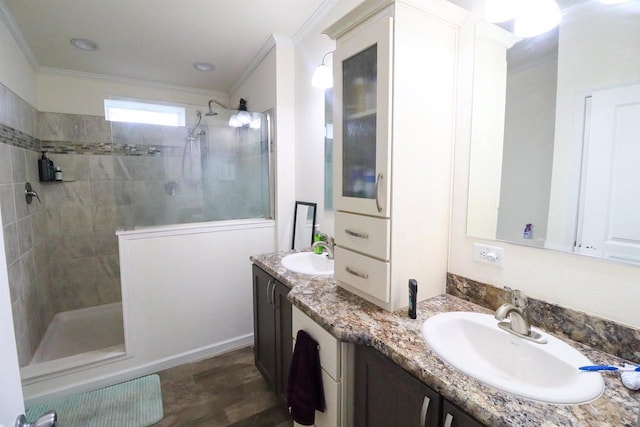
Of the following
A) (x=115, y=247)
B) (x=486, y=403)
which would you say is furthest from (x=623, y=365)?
(x=115, y=247)

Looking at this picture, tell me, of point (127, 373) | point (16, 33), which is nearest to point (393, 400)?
point (127, 373)

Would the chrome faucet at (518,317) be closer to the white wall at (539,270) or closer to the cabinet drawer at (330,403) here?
the white wall at (539,270)

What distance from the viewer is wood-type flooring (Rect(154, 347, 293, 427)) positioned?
5.66 ft

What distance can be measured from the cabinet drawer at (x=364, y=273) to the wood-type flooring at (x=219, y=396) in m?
1.05

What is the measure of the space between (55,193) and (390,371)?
3.51 meters

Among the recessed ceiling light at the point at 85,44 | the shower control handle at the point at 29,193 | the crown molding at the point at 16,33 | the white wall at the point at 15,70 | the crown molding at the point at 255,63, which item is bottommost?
the shower control handle at the point at 29,193

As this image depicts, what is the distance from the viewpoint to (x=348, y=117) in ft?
4.28

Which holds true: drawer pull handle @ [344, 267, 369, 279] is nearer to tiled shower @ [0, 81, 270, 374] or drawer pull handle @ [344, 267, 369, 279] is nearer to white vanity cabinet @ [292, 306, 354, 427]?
white vanity cabinet @ [292, 306, 354, 427]

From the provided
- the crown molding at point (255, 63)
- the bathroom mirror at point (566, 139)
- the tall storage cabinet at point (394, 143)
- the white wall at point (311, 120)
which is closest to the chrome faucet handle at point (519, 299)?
the bathroom mirror at point (566, 139)

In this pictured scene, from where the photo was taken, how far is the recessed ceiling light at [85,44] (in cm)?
235

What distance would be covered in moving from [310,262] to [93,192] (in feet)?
8.56

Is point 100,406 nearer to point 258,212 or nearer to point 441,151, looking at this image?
point 258,212

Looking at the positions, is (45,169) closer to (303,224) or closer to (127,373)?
(127,373)

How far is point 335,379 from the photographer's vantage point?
3.70ft
